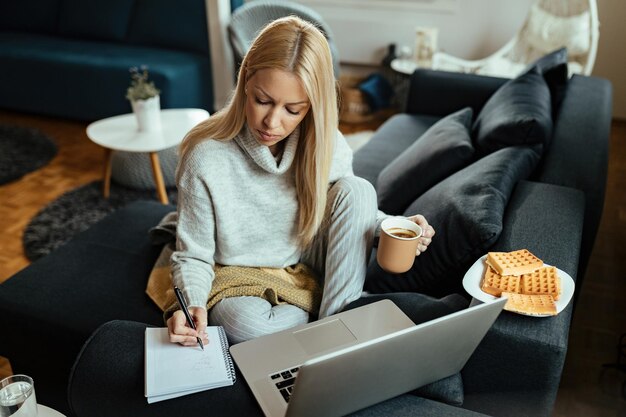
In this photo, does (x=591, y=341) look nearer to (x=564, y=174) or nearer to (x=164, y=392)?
(x=564, y=174)

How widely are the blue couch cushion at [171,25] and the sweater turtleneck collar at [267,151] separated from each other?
109 inches

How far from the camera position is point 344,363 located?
792 millimetres

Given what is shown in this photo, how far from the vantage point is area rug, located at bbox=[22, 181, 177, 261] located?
2.38m

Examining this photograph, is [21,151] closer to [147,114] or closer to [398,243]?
[147,114]

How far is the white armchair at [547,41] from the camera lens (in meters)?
3.33

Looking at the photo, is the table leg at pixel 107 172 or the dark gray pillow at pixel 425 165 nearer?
the dark gray pillow at pixel 425 165

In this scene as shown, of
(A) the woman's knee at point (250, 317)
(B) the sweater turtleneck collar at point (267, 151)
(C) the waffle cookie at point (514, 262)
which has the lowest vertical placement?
(A) the woman's knee at point (250, 317)

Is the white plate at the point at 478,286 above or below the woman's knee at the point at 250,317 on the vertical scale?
above

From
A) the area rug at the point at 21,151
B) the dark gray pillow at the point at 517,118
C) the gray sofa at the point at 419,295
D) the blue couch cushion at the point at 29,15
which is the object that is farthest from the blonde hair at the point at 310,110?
the blue couch cushion at the point at 29,15

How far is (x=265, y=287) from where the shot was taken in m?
1.30

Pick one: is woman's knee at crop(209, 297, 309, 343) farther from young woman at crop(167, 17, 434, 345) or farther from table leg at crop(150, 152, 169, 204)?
table leg at crop(150, 152, 169, 204)

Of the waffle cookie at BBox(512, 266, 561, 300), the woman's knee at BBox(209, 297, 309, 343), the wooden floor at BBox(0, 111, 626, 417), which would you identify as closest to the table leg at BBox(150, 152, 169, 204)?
the wooden floor at BBox(0, 111, 626, 417)

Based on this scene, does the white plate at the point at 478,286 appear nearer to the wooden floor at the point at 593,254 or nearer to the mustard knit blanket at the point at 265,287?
the mustard knit blanket at the point at 265,287

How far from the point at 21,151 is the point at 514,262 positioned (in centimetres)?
298
